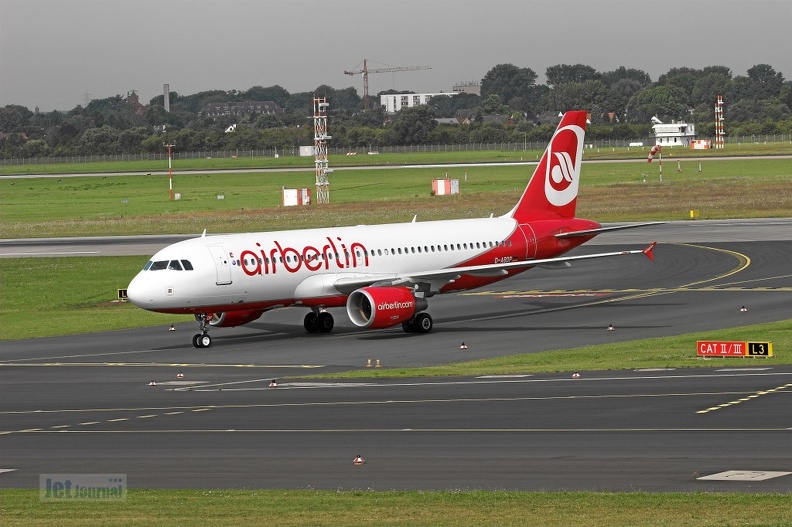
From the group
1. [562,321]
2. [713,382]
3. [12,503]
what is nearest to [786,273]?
[562,321]

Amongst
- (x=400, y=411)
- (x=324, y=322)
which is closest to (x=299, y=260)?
(x=324, y=322)

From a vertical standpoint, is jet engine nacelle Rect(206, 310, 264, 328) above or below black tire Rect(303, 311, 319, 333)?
above

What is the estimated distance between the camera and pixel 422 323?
53.6m

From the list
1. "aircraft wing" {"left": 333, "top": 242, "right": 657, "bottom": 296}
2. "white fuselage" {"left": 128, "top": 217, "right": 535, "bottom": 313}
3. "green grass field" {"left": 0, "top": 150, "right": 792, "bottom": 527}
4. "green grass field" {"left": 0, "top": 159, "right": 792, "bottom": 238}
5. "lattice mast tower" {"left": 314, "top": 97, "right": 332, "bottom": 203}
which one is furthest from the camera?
"lattice mast tower" {"left": 314, "top": 97, "right": 332, "bottom": 203}

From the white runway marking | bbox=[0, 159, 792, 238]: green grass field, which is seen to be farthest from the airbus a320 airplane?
bbox=[0, 159, 792, 238]: green grass field

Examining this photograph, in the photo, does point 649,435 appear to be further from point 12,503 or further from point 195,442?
point 12,503

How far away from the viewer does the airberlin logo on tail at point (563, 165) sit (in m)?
61.5

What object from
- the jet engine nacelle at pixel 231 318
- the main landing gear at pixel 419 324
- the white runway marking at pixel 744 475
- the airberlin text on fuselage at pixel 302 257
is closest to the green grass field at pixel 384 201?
the airberlin text on fuselage at pixel 302 257

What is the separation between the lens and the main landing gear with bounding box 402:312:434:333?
2104 inches

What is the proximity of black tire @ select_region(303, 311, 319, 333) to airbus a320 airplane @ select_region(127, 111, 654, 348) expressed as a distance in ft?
0.14

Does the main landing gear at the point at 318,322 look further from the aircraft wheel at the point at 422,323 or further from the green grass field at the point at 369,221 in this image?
the green grass field at the point at 369,221

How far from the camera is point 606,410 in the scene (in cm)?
3281

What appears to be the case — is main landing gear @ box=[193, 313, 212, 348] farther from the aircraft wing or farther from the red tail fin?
the red tail fin

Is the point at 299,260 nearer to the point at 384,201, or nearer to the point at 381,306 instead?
the point at 381,306
